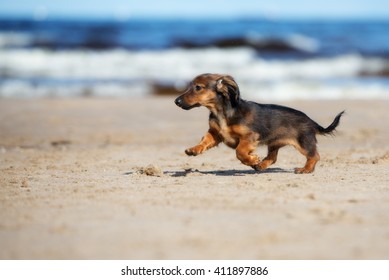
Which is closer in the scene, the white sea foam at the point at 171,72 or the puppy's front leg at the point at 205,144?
the puppy's front leg at the point at 205,144

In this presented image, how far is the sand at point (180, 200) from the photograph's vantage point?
14.8ft

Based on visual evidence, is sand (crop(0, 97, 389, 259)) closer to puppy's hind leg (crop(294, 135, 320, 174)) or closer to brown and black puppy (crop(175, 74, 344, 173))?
puppy's hind leg (crop(294, 135, 320, 174))

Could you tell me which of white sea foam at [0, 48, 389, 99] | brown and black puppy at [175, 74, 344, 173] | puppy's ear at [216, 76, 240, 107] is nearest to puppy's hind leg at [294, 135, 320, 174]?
brown and black puppy at [175, 74, 344, 173]

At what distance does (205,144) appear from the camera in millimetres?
6992

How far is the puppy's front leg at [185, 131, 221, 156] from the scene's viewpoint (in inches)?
272

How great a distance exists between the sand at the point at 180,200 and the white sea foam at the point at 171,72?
6333 millimetres

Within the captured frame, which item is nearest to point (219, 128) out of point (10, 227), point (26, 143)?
point (10, 227)

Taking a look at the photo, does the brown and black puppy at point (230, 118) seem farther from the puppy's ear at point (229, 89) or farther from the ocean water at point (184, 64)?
the ocean water at point (184, 64)

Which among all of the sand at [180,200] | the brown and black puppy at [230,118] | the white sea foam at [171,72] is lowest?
the sand at [180,200]

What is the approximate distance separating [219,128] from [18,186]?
6.35 feet

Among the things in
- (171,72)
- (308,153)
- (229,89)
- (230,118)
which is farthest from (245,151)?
(171,72)

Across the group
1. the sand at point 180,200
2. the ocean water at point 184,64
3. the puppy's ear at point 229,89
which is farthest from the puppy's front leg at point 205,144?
the ocean water at point 184,64

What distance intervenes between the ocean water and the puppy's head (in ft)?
29.0

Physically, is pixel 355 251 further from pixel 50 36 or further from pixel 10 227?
pixel 50 36
